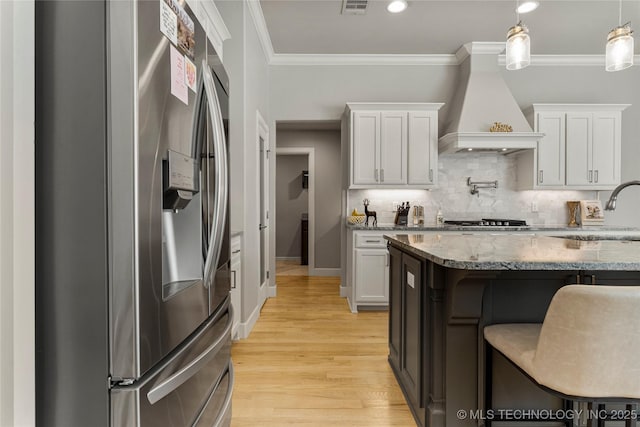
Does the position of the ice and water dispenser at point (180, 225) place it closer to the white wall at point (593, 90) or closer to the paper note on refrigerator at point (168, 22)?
the paper note on refrigerator at point (168, 22)

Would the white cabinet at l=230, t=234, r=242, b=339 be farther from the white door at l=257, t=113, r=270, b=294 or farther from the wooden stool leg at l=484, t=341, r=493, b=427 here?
the wooden stool leg at l=484, t=341, r=493, b=427

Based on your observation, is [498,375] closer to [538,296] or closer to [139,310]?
[538,296]

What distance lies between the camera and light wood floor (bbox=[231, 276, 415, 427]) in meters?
2.00

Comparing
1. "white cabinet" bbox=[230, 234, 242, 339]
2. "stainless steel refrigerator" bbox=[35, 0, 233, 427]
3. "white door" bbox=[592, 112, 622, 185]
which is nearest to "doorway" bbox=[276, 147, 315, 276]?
"white cabinet" bbox=[230, 234, 242, 339]

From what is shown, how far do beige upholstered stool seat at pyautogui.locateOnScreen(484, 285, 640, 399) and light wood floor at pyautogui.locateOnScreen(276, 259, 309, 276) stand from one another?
5.33 meters

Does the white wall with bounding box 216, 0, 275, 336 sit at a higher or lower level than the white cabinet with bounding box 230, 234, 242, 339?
higher

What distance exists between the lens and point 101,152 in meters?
0.78

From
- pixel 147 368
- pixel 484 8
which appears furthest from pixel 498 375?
pixel 484 8

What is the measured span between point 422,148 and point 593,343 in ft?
11.3

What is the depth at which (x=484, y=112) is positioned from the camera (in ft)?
14.3

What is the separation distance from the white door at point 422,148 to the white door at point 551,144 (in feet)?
4.09

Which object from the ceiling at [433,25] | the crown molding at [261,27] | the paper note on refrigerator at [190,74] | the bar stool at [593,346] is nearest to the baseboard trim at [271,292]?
the crown molding at [261,27]

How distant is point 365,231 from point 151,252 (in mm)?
3372
